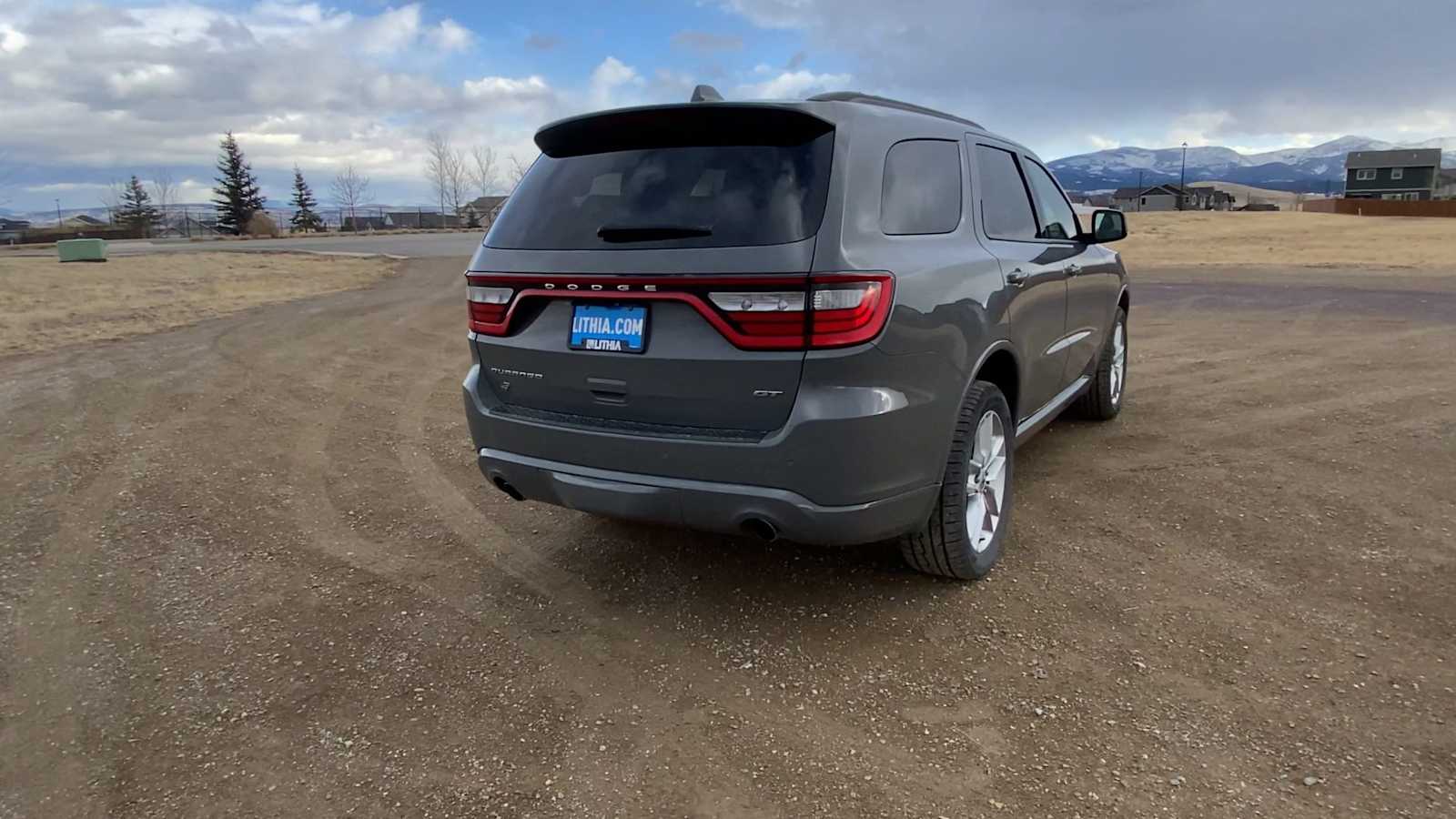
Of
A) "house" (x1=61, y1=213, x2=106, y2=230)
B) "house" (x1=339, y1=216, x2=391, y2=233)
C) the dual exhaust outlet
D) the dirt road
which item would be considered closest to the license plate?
the dual exhaust outlet

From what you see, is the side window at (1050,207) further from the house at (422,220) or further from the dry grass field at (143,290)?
the house at (422,220)

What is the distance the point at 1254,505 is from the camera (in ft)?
14.3

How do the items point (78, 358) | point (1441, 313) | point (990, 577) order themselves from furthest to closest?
1. point (1441, 313)
2. point (78, 358)
3. point (990, 577)

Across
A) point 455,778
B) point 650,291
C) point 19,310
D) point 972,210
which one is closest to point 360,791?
point 455,778

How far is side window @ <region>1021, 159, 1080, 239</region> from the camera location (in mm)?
4570

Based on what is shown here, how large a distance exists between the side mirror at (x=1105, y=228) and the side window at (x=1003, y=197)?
0.82m

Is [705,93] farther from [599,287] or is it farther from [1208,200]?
[1208,200]

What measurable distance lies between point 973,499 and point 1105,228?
7.72 ft

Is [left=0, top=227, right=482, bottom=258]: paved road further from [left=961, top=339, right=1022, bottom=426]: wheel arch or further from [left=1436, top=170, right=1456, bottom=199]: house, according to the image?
[left=1436, top=170, right=1456, bottom=199]: house

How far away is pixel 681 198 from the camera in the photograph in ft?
9.89

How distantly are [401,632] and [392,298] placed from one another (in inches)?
472

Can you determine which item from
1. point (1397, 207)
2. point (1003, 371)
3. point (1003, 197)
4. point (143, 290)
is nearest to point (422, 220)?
point (143, 290)

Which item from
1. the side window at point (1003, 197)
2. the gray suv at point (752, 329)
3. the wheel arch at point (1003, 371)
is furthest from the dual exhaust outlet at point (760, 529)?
the side window at point (1003, 197)

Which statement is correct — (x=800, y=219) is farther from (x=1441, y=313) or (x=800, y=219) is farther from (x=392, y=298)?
(x=392, y=298)
